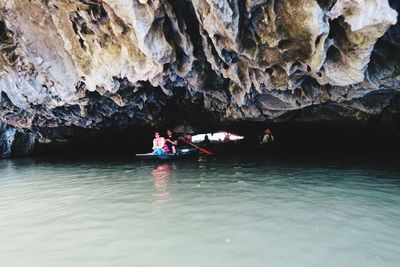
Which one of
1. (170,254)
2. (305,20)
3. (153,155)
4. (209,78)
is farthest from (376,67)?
(153,155)

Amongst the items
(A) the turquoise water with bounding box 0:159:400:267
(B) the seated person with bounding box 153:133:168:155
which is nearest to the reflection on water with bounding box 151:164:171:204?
(A) the turquoise water with bounding box 0:159:400:267

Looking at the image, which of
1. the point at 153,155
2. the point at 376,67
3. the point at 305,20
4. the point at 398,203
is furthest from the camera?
the point at 153,155

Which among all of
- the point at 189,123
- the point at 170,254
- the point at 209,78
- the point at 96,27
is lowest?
the point at 170,254

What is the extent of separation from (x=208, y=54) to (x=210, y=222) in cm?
567

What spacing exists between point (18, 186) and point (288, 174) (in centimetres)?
867

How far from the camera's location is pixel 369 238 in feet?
14.5

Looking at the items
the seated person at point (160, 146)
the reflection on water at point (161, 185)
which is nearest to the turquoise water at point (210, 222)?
the reflection on water at point (161, 185)

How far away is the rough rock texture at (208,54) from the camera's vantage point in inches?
269

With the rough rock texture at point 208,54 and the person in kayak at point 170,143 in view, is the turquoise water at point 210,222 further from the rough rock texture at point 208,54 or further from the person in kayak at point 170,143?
the person in kayak at point 170,143

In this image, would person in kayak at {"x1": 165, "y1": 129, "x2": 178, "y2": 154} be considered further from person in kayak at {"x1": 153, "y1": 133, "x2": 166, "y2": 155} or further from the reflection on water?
the reflection on water

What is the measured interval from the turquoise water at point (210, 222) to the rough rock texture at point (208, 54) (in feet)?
10.2

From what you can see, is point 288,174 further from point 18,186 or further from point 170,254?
point 18,186

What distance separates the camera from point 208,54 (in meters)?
9.38

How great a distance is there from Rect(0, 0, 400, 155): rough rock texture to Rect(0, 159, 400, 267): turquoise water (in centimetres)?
312
